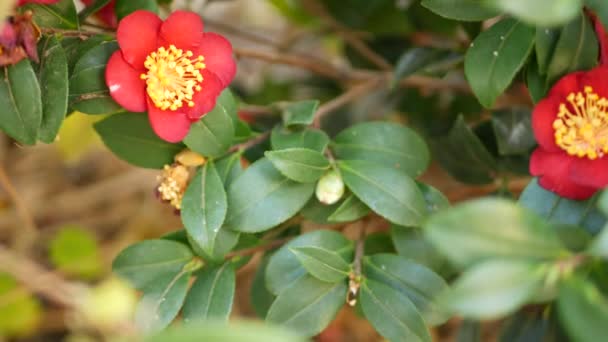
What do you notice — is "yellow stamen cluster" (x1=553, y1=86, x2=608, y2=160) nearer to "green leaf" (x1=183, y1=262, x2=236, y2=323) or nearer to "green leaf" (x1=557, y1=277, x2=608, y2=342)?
"green leaf" (x1=557, y1=277, x2=608, y2=342)

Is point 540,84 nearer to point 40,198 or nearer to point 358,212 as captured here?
point 358,212

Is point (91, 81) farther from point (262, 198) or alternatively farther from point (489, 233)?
point (489, 233)

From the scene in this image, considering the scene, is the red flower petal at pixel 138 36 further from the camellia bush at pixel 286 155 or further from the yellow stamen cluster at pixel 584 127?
the yellow stamen cluster at pixel 584 127

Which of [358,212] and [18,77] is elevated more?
[18,77]

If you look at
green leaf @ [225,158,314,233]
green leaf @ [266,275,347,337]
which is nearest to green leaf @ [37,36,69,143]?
green leaf @ [225,158,314,233]

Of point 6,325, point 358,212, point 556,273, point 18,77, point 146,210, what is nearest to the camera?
point 556,273

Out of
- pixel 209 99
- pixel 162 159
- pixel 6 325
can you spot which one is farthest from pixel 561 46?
pixel 6 325

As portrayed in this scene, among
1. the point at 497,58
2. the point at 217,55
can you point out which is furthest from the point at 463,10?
the point at 217,55

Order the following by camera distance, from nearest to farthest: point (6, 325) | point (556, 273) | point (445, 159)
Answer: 1. point (556, 273)
2. point (445, 159)
3. point (6, 325)

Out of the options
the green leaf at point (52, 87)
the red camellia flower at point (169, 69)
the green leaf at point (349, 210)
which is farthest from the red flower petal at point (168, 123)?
the green leaf at point (349, 210)
